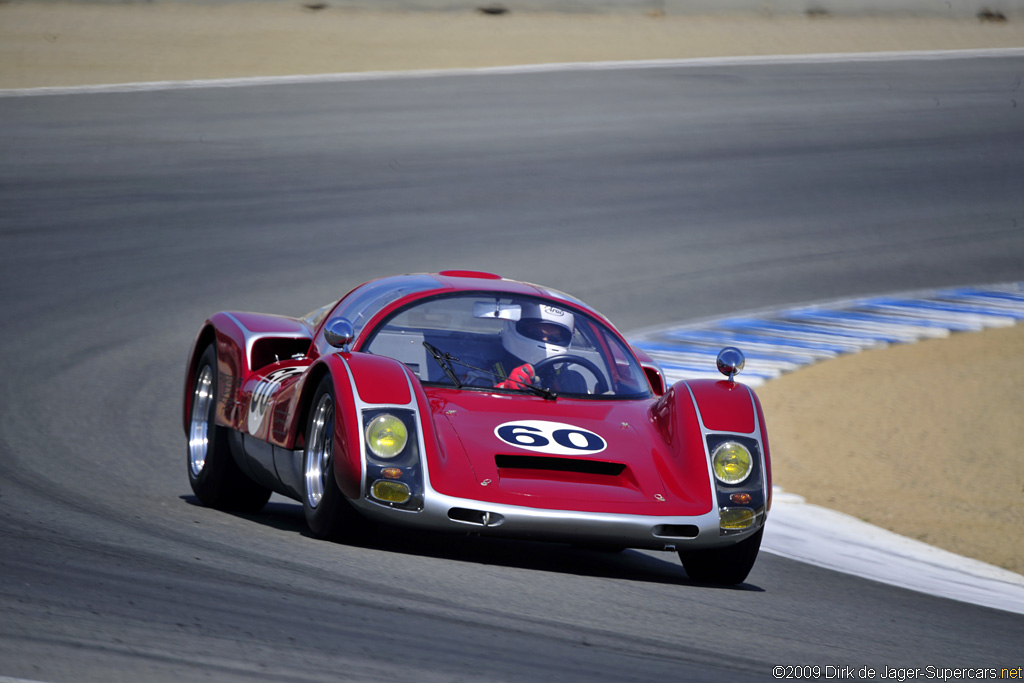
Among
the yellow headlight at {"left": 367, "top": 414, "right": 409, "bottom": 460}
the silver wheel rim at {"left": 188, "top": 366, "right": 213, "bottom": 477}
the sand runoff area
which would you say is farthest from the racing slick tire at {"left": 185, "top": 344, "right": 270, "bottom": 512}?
the sand runoff area

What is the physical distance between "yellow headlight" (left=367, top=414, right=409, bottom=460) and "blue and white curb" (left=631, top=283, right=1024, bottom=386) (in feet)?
17.4

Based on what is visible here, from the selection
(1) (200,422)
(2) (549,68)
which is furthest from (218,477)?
(2) (549,68)

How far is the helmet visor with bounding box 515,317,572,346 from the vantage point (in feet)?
21.6

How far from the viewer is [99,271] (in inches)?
500

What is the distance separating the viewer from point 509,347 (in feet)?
21.4

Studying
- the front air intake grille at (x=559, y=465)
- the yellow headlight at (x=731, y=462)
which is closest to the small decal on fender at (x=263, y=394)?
the front air intake grille at (x=559, y=465)

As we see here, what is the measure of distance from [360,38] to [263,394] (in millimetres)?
17724

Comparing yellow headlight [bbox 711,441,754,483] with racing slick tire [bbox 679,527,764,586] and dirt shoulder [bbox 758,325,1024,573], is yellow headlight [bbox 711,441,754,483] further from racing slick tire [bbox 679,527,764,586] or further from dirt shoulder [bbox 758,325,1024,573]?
dirt shoulder [bbox 758,325,1024,573]

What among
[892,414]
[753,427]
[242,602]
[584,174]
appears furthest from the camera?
[584,174]

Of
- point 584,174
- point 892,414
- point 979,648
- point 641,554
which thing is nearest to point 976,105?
point 584,174

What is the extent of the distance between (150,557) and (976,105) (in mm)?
18876

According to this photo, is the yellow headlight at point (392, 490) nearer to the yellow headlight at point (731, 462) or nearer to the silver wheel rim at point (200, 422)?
the yellow headlight at point (731, 462)

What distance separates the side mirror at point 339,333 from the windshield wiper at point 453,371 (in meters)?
0.44

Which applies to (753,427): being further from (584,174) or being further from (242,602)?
(584,174)
